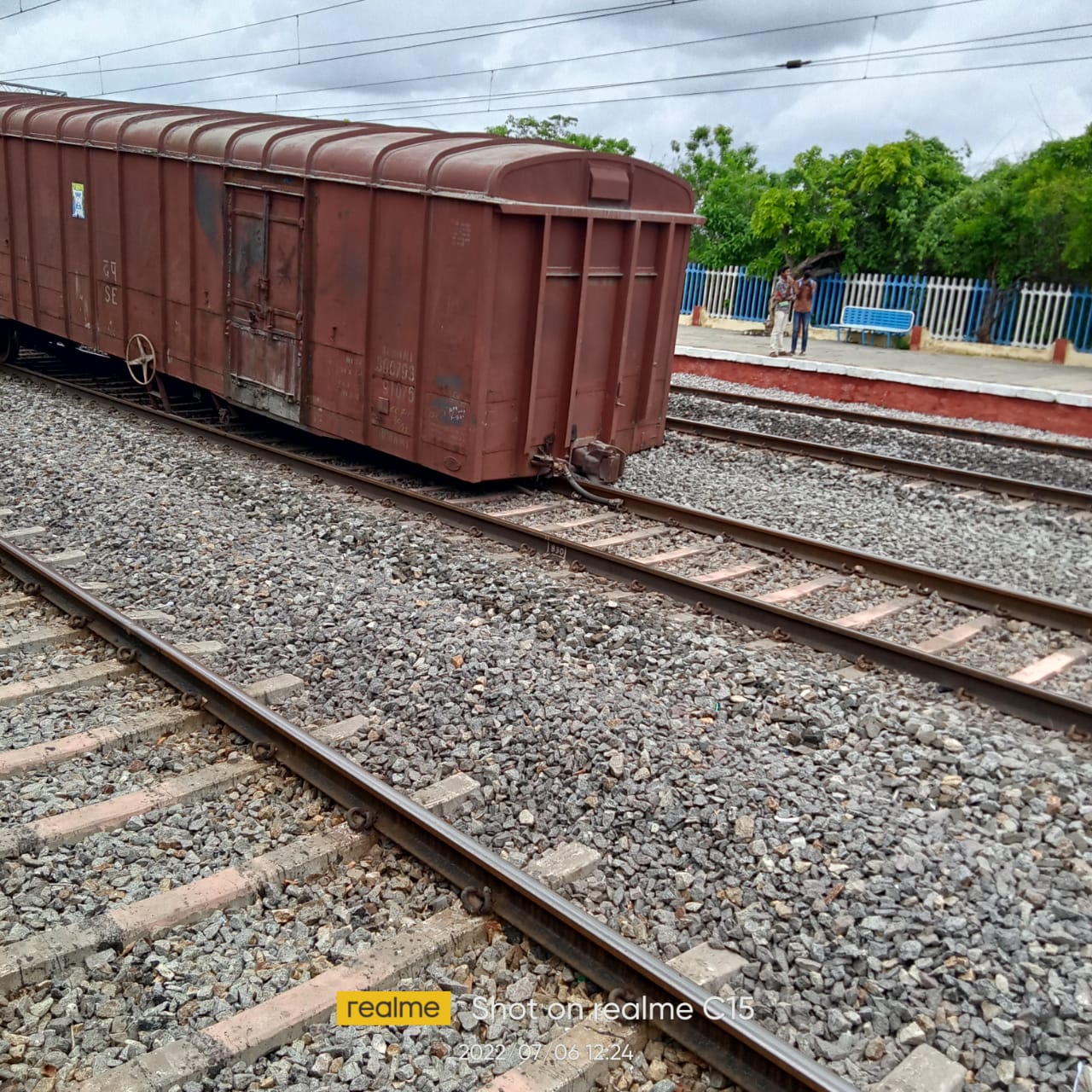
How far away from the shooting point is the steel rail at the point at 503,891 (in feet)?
10.1

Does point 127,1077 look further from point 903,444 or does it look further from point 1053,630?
point 903,444

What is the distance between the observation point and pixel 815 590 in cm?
761

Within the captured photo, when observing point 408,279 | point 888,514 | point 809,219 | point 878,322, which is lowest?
→ point 888,514

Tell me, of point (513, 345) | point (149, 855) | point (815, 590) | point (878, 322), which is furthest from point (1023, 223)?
point (149, 855)

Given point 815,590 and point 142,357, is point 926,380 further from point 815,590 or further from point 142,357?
point 142,357

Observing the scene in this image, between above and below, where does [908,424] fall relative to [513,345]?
below

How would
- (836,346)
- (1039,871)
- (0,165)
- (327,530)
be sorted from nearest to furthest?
(1039,871)
(327,530)
(0,165)
(836,346)

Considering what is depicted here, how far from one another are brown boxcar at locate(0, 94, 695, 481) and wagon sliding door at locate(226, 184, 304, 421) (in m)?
0.02

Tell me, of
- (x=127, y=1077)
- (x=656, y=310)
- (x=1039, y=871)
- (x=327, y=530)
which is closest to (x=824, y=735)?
(x=1039, y=871)

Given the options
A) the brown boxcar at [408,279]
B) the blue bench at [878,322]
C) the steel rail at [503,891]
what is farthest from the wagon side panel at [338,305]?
the blue bench at [878,322]

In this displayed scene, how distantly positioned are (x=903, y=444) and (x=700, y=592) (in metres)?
7.38

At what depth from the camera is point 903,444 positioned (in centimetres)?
1335

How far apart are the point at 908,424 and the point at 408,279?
829 cm

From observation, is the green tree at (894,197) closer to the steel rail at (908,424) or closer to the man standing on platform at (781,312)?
the man standing on platform at (781,312)
